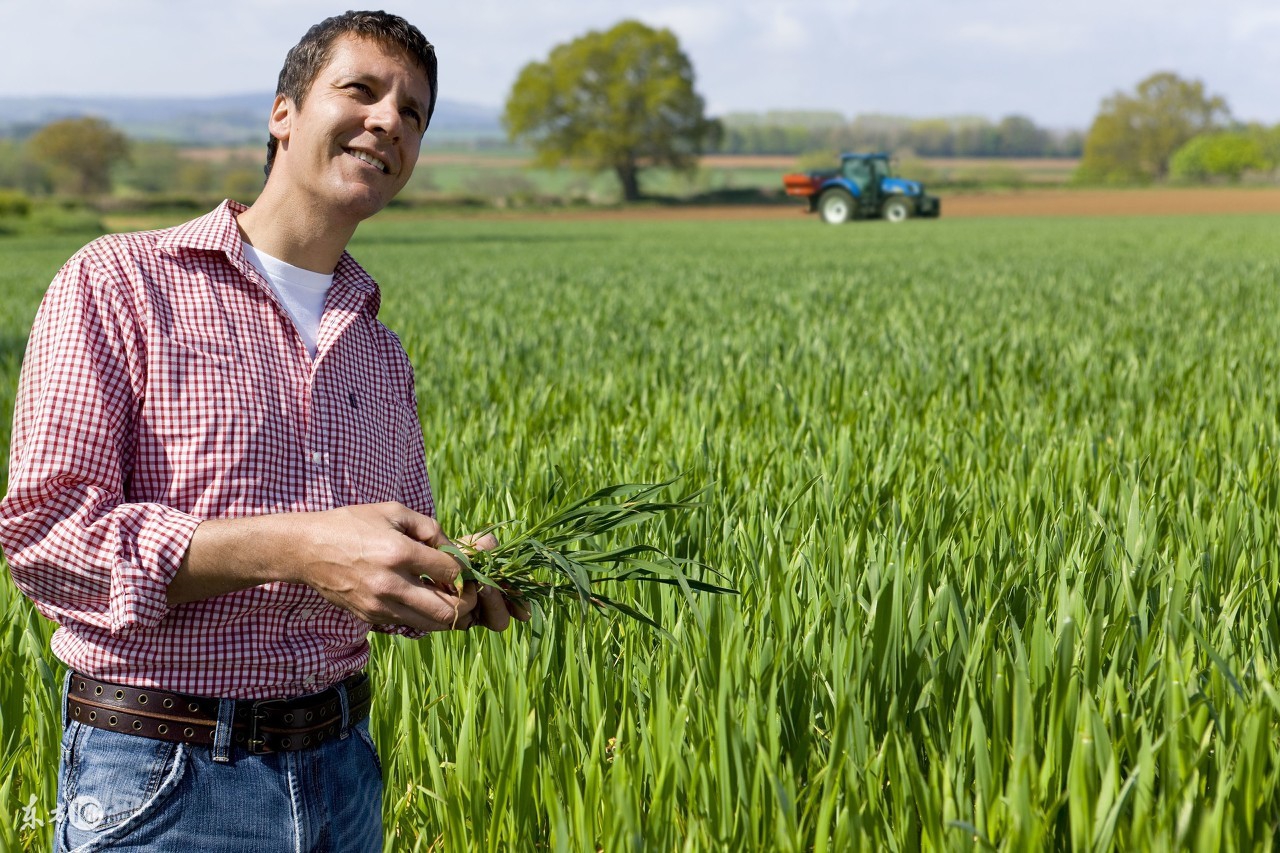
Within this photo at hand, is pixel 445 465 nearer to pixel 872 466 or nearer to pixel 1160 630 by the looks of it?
pixel 872 466

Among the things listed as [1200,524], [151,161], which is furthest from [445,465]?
[151,161]

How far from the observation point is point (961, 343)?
24.9ft

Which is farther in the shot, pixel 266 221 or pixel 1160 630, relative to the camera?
pixel 1160 630

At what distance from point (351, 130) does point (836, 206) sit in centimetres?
3773

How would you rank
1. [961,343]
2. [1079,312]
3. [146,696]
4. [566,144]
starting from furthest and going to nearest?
[566,144], [1079,312], [961,343], [146,696]

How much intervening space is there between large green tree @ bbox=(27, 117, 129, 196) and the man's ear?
90.6 metres

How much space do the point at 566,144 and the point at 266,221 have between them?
251 feet

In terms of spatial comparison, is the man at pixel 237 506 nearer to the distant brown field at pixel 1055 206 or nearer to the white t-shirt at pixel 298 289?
the white t-shirt at pixel 298 289

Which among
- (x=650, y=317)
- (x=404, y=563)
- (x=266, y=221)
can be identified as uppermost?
(x=266, y=221)

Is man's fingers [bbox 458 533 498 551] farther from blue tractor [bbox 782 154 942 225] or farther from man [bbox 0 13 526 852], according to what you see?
blue tractor [bbox 782 154 942 225]

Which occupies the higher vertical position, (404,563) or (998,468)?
(404,563)

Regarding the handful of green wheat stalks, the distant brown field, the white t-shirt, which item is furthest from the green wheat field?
the distant brown field

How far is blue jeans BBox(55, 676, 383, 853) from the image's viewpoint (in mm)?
1437

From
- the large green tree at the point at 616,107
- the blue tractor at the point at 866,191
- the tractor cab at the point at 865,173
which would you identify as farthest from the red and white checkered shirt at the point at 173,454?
the large green tree at the point at 616,107
